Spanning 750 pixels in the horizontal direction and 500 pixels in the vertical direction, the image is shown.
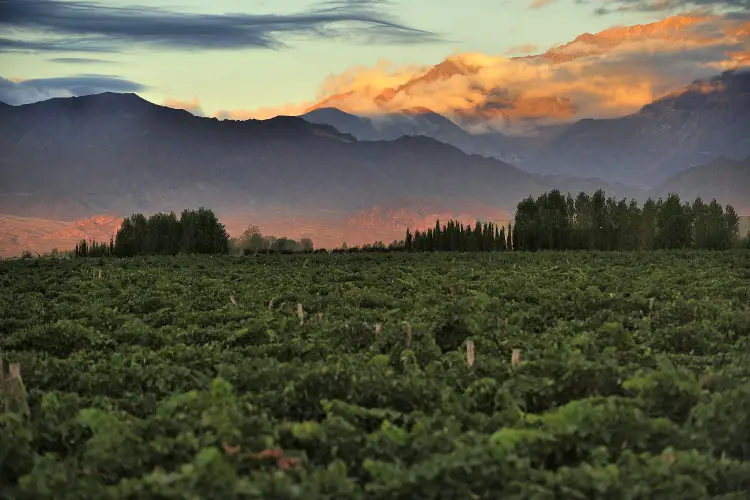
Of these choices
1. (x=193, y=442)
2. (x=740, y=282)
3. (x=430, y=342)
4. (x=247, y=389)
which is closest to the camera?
(x=193, y=442)

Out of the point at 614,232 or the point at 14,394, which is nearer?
the point at 14,394

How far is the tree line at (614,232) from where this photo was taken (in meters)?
121

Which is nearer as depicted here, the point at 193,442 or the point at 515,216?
the point at 193,442

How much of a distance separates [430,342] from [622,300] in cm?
1131

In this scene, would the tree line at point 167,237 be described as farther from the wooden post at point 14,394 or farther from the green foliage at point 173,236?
the wooden post at point 14,394

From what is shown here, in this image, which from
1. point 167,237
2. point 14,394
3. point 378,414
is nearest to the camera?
point 378,414

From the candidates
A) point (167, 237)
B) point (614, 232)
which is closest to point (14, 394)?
point (167, 237)

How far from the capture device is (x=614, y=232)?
411 feet

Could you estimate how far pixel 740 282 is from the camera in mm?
37625

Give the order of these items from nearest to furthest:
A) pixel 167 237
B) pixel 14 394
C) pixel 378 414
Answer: pixel 378 414, pixel 14 394, pixel 167 237

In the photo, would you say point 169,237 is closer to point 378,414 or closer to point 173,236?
point 173,236

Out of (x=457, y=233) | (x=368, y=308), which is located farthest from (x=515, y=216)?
(x=368, y=308)

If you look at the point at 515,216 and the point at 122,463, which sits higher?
the point at 515,216

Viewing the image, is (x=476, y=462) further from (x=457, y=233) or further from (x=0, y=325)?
(x=457, y=233)
